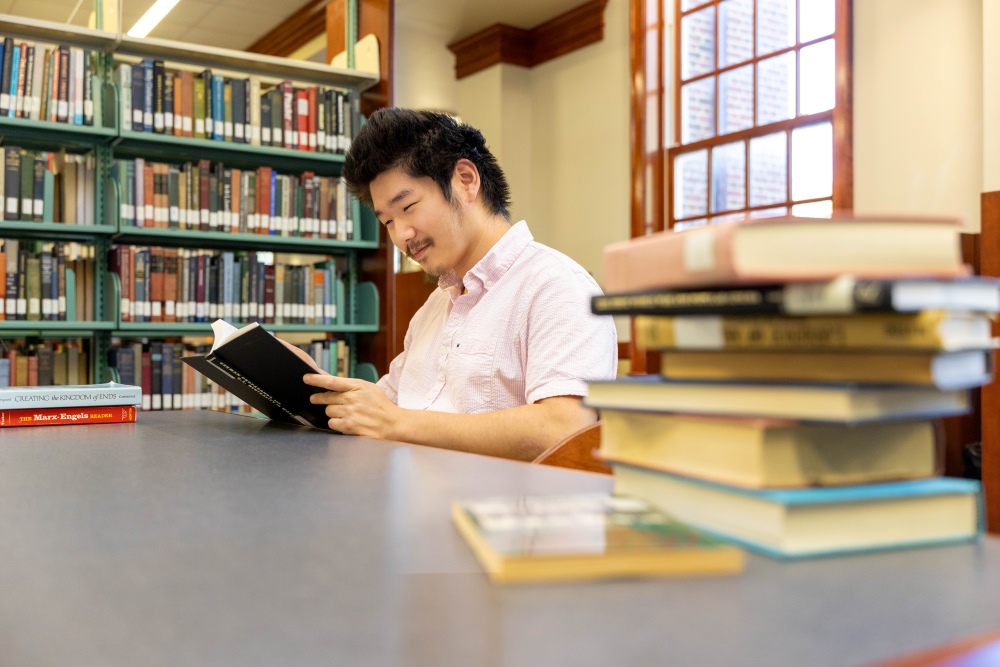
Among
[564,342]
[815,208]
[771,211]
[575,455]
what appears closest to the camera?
[575,455]

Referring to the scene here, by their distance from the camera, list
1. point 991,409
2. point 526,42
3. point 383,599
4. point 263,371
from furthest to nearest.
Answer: point 526,42, point 991,409, point 263,371, point 383,599

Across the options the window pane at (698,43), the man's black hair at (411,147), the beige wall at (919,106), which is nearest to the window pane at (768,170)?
the beige wall at (919,106)

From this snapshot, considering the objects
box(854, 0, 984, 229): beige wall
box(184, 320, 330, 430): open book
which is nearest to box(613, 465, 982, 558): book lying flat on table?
box(184, 320, 330, 430): open book

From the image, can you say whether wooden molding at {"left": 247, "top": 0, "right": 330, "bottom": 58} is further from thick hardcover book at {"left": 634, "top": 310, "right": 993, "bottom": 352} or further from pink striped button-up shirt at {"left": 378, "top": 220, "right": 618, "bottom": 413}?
thick hardcover book at {"left": 634, "top": 310, "right": 993, "bottom": 352}

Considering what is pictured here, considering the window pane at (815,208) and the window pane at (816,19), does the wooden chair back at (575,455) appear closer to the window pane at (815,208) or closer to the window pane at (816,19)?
the window pane at (815,208)

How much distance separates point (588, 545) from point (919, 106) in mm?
3913

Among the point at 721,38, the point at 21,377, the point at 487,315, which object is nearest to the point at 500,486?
the point at 487,315

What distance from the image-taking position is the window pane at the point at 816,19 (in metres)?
4.19

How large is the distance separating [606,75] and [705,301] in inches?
203

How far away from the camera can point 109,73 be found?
338 centimetres

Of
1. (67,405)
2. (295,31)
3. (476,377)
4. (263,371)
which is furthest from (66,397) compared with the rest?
(295,31)

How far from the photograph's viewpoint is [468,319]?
170 centimetres

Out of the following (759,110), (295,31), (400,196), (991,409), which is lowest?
(991,409)

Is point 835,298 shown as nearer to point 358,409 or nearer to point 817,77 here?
point 358,409
